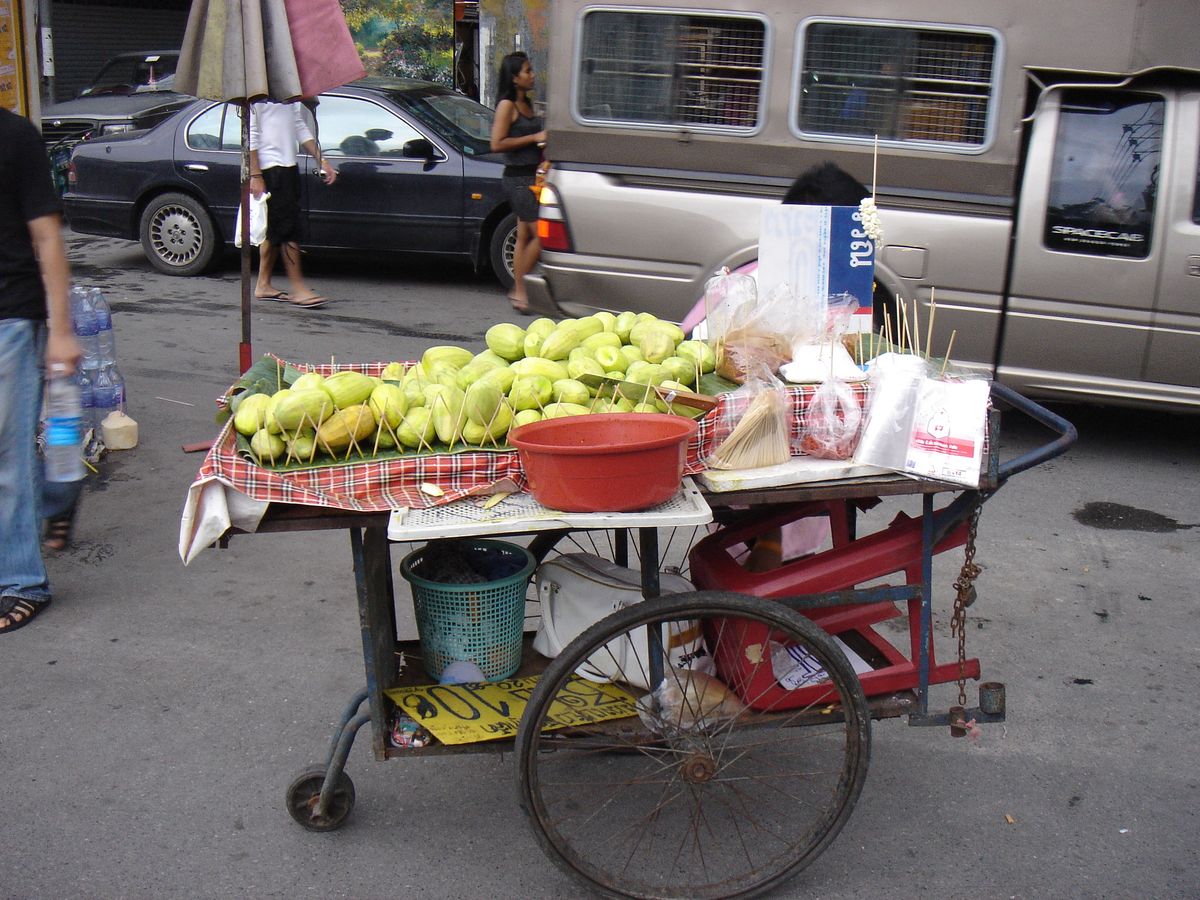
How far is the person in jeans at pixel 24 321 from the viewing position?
373cm

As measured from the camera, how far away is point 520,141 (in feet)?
26.6

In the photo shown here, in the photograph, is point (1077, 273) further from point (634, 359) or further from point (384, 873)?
point (384, 873)

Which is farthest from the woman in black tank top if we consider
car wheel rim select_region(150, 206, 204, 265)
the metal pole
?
car wheel rim select_region(150, 206, 204, 265)

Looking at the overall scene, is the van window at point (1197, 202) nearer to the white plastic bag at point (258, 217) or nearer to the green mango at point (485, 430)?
the green mango at point (485, 430)

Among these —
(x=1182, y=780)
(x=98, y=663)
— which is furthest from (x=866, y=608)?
(x=98, y=663)

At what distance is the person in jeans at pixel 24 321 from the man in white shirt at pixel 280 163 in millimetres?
4390

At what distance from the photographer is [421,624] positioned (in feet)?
9.52

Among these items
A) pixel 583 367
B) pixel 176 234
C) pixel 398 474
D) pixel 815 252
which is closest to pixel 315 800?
pixel 398 474

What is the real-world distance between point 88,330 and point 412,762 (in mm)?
3342

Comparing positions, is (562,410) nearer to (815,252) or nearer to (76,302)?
(815,252)

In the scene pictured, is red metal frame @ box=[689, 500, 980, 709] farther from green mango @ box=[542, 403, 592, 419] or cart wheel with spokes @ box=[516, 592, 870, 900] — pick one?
green mango @ box=[542, 403, 592, 419]

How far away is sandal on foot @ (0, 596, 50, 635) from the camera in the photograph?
3975mm

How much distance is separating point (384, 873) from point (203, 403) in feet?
14.3

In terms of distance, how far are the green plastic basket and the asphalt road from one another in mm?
450
